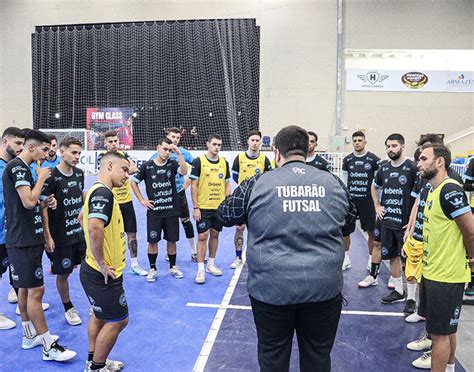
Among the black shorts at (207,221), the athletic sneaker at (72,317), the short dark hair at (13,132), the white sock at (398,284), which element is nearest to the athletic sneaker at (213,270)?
the black shorts at (207,221)

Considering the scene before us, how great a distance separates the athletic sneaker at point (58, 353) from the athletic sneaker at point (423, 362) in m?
2.92

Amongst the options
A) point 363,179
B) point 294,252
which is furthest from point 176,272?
point 294,252

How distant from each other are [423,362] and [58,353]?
3.10 metres

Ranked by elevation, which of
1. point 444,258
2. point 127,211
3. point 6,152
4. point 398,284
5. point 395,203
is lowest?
point 398,284

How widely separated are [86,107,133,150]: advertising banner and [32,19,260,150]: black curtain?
31cm

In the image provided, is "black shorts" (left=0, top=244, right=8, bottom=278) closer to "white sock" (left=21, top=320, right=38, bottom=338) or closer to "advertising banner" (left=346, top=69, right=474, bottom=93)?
"white sock" (left=21, top=320, right=38, bottom=338)

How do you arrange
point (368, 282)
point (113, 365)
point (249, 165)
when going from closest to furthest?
1. point (113, 365)
2. point (368, 282)
3. point (249, 165)

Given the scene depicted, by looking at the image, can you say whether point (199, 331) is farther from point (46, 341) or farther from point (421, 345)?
point (421, 345)

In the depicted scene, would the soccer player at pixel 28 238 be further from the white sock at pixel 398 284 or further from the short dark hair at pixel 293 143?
the white sock at pixel 398 284

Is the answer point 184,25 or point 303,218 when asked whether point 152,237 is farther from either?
point 184,25

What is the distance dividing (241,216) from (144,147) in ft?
49.4

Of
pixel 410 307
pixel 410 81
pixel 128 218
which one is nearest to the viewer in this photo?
pixel 410 307

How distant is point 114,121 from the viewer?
55.5 ft

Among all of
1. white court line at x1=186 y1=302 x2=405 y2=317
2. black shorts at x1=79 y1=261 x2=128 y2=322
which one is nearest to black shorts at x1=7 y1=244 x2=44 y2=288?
black shorts at x1=79 y1=261 x2=128 y2=322
